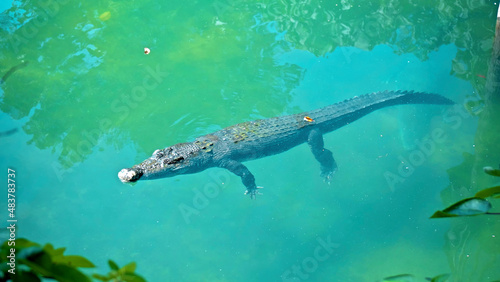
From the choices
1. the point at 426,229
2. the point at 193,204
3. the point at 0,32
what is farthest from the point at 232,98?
the point at 0,32

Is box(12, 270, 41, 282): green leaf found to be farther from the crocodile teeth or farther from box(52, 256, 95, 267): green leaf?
the crocodile teeth

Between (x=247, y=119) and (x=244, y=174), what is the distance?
3.72 feet

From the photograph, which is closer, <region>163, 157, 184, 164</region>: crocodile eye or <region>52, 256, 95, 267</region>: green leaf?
<region>52, 256, 95, 267</region>: green leaf

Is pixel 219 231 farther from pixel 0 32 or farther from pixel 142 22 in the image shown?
pixel 0 32

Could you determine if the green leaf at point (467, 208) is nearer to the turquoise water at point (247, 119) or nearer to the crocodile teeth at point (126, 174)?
the turquoise water at point (247, 119)

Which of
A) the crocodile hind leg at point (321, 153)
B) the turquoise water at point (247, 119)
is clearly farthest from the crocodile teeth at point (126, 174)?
the crocodile hind leg at point (321, 153)

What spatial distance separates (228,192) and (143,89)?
8.16 feet

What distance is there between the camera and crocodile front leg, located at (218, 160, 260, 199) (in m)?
5.61

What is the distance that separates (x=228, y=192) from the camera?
18.7 feet

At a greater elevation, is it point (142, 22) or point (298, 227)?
point (142, 22)

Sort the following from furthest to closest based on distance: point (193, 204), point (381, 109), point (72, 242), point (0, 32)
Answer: point (0, 32) → point (381, 109) → point (193, 204) → point (72, 242)

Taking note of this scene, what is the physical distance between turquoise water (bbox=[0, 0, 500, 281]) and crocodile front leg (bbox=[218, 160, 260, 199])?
0.20 m

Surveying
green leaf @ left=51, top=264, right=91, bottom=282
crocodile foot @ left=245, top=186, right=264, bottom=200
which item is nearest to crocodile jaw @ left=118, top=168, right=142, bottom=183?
crocodile foot @ left=245, top=186, right=264, bottom=200

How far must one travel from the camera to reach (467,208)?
1050 millimetres
